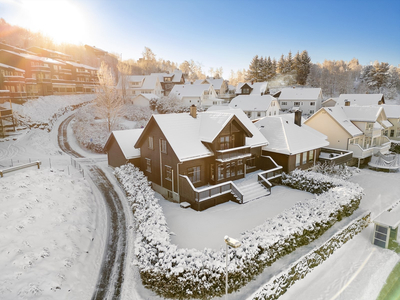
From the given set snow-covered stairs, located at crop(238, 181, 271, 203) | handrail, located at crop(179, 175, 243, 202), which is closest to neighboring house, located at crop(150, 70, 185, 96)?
snow-covered stairs, located at crop(238, 181, 271, 203)

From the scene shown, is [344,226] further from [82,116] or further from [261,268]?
[82,116]

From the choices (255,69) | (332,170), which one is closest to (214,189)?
(332,170)

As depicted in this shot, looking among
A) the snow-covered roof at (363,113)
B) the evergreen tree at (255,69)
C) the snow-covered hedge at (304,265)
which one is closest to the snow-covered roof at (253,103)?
the snow-covered roof at (363,113)

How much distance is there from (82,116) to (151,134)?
105ft

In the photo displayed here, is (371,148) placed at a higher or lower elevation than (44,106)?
lower

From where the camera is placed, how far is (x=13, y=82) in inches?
1741

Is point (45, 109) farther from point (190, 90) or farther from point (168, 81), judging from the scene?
point (168, 81)

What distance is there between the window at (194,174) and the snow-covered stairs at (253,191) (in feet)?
14.2

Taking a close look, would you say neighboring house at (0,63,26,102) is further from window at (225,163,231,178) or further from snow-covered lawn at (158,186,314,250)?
window at (225,163,231,178)

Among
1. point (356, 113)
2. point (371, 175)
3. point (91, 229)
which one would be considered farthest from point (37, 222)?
point (356, 113)

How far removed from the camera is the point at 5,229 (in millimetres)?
14867

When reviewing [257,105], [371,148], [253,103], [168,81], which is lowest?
[371,148]

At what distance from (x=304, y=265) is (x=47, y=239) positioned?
629 inches

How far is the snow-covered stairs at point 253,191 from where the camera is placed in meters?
22.8
